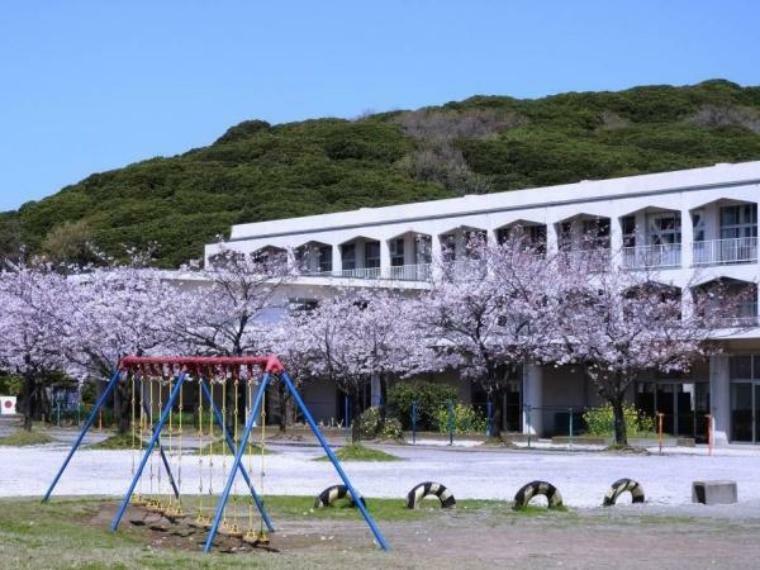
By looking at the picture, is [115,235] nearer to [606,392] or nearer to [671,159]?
[671,159]

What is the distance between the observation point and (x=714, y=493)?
75.0 feet

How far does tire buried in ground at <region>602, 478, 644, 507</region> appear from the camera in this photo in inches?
878

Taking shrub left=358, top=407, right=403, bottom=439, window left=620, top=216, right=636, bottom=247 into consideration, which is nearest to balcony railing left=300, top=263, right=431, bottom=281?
window left=620, top=216, right=636, bottom=247

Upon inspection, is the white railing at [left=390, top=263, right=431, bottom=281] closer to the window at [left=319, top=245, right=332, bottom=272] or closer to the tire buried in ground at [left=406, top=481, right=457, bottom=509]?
the window at [left=319, top=245, right=332, bottom=272]

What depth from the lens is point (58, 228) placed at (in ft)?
339

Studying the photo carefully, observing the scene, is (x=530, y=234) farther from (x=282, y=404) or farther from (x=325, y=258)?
(x=325, y=258)

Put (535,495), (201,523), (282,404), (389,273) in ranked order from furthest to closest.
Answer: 1. (389,273)
2. (282,404)
3. (535,495)
4. (201,523)

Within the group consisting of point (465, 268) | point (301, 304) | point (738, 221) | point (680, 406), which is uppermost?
point (738, 221)

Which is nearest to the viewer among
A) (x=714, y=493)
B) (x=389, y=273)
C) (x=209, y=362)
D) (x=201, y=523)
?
(x=209, y=362)

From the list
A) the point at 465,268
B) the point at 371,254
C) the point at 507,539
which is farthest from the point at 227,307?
the point at 507,539

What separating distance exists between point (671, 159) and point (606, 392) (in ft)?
232

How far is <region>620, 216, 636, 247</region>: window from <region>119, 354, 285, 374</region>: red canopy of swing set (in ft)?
124

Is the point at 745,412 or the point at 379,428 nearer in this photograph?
the point at 379,428

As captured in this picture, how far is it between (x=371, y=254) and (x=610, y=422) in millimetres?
22114
